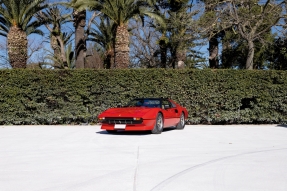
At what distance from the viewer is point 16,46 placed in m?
19.1

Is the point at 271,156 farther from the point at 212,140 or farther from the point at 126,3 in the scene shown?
the point at 126,3

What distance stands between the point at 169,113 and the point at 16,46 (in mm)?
11111

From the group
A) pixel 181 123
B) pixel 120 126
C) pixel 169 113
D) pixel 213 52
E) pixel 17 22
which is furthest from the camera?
pixel 213 52

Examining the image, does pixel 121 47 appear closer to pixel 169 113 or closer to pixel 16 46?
pixel 16 46

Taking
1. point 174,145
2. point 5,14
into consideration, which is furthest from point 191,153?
point 5,14

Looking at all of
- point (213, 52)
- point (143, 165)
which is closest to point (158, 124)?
point (143, 165)

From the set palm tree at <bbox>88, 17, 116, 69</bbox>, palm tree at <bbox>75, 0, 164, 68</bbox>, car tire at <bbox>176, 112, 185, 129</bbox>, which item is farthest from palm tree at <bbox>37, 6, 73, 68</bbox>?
car tire at <bbox>176, 112, 185, 129</bbox>

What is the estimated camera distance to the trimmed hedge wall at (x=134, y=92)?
15.4 meters

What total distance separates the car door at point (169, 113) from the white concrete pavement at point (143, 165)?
2.15m

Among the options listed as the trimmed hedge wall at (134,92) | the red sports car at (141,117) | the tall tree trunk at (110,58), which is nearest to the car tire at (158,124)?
the red sports car at (141,117)

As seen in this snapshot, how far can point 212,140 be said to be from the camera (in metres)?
10.1

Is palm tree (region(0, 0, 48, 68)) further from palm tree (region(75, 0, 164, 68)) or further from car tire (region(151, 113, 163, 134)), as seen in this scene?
car tire (region(151, 113, 163, 134))

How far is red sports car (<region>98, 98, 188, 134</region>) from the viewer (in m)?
10.7

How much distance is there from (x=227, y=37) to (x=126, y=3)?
8.70 m
